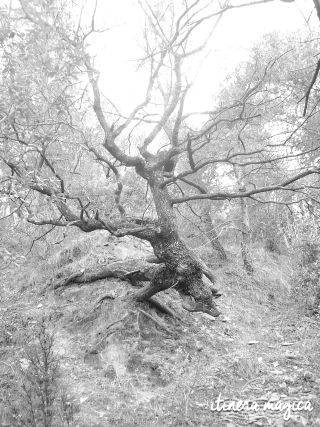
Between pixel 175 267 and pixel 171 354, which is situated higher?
pixel 175 267

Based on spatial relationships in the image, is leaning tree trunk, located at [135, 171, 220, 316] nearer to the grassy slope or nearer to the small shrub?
the grassy slope

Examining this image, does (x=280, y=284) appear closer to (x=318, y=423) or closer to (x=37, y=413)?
(x=318, y=423)

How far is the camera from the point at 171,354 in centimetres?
747

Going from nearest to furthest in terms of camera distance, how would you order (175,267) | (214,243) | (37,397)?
(37,397) < (175,267) < (214,243)

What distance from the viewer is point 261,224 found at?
56.4 feet

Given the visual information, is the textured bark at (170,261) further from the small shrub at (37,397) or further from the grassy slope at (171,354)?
the small shrub at (37,397)

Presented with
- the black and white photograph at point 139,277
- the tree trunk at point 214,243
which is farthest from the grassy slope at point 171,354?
the tree trunk at point 214,243

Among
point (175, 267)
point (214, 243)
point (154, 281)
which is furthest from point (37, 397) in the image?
point (214, 243)

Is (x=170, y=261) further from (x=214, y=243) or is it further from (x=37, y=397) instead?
(x=214, y=243)

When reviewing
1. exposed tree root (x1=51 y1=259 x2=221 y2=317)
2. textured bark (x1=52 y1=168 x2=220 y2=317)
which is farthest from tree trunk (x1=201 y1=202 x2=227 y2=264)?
textured bark (x1=52 y1=168 x2=220 y2=317)

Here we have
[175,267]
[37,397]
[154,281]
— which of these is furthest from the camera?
[154,281]

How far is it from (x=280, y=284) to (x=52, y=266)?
8341mm

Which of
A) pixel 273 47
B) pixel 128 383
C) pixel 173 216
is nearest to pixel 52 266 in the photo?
pixel 173 216

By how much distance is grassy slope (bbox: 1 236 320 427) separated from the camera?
5.61 metres
